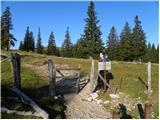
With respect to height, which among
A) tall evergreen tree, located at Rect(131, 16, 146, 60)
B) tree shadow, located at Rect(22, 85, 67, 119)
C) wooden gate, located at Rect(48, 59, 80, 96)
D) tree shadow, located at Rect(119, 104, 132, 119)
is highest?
tall evergreen tree, located at Rect(131, 16, 146, 60)

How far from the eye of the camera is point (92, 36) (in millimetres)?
75000

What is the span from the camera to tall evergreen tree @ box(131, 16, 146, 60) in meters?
78.9

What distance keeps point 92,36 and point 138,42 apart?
10864 millimetres

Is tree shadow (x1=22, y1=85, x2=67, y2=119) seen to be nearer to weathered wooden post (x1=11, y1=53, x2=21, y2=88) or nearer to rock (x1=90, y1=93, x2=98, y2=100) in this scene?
weathered wooden post (x1=11, y1=53, x2=21, y2=88)

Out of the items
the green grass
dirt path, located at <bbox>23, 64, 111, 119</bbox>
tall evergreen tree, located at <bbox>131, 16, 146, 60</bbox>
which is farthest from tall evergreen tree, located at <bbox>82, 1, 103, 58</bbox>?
dirt path, located at <bbox>23, 64, 111, 119</bbox>

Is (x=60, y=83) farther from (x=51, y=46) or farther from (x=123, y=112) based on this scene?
(x=51, y=46)

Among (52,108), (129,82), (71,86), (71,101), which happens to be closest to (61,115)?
(52,108)

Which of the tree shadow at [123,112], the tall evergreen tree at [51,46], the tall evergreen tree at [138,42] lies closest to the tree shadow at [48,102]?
the tree shadow at [123,112]

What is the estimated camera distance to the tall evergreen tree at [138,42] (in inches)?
3108

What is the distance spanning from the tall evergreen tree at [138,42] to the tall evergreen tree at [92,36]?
833cm

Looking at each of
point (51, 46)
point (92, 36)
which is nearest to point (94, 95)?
point (92, 36)

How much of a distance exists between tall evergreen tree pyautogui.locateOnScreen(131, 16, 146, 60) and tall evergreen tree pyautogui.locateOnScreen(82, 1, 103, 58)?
27.3 feet

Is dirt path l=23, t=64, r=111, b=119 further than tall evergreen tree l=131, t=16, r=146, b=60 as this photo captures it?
No

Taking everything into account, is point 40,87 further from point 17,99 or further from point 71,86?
point 17,99
